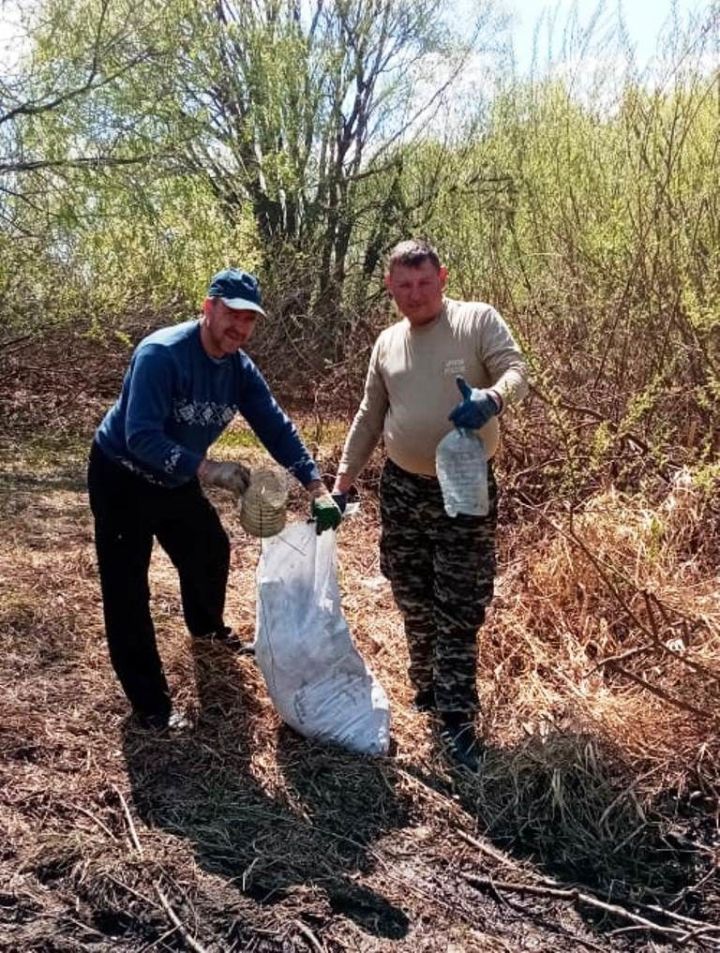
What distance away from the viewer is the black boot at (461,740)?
121 inches

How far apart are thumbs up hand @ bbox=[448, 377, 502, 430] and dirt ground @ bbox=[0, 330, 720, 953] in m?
1.13

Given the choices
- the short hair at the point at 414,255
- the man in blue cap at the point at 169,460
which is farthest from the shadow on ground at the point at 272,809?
the short hair at the point at 414,255

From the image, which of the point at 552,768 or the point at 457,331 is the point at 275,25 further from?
the point at 552,768

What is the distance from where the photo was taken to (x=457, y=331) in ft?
9.57

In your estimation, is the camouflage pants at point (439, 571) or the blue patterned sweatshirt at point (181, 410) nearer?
the blue patterned sweatshirt at point (181, 410)

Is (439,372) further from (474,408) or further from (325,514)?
(325,514)

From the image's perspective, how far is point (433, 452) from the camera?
2969 millimetres

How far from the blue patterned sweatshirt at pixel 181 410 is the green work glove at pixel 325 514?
0.16m

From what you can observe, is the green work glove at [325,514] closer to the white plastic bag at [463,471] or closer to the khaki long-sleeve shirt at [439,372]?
the khaki long-sleeve shirt at [439,372]

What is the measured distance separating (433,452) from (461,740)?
98 cm

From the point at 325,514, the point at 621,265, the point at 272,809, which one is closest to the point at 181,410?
the point at 325,514

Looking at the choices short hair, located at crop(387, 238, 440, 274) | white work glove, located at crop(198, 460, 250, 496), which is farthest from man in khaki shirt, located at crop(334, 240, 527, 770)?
white work glove, located at crop(198, 460, 250, 496)

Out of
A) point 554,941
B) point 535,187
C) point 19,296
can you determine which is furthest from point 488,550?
point 19,296

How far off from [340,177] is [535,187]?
603 centimetres
